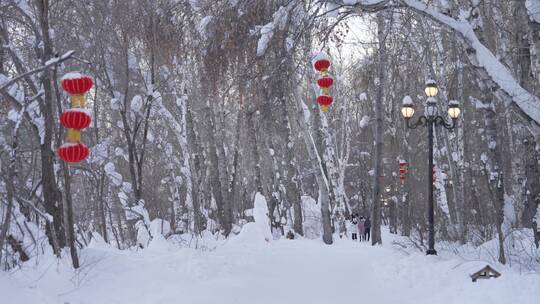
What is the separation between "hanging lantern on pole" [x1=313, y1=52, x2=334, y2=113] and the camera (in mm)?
8734

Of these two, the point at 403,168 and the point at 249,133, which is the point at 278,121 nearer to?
the point at 249,133

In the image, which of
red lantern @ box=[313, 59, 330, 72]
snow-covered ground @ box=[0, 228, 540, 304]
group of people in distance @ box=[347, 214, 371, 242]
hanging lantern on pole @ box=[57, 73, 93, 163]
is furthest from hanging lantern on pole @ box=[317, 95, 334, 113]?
group of people in distance @ box=[347, 214, 371, 242]

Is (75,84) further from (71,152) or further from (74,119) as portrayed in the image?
(71,152)

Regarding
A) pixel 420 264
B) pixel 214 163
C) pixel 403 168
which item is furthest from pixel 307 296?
pixel 403 168

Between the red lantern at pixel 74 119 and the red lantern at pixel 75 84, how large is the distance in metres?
0.24

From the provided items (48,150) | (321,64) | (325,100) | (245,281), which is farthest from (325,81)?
(48,150)

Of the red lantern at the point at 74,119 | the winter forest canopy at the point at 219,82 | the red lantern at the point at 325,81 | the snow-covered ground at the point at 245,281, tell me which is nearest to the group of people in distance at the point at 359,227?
the winter forest canopy at the point at 219,82

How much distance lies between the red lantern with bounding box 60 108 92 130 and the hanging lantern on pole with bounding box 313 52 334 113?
4.39m

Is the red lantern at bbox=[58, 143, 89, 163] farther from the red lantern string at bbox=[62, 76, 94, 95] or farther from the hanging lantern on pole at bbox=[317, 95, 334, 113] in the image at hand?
the hanging lantern on pole at bbox=[317, 95, 334, 113]

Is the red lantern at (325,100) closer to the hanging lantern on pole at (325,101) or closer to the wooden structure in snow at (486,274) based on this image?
the hanging lantern on pole at (325,101)

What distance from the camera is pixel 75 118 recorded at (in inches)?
226

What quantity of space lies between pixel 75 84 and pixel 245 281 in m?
4.03

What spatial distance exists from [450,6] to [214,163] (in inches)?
427

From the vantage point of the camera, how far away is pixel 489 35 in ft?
49.3
